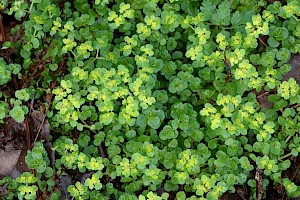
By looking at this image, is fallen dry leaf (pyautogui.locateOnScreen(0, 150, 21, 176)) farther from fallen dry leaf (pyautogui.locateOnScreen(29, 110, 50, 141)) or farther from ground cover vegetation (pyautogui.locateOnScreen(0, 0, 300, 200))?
fallen dry leaf (pyautogui.locateOnScreen(29, 110, 50, 141))

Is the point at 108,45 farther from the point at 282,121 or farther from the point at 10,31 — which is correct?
the point at 282,121

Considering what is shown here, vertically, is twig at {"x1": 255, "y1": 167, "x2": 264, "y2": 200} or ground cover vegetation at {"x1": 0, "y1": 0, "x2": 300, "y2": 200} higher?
ground cover vegetation at {"x1": 0, "y1": 0, "x2": 300, "y2": 200}

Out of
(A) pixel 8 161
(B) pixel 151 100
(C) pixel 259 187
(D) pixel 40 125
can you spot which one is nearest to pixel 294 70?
(C) pixel 259 187

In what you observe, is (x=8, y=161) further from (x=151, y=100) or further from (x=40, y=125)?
(x=151, y=100)

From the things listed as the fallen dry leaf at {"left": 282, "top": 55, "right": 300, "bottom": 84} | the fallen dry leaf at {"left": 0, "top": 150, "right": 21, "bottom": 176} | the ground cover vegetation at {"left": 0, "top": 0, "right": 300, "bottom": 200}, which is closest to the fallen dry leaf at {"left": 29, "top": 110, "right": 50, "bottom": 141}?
the ground cover vegetation at {"left": 0, "top": 0, "right": 300, "bottom": 200}

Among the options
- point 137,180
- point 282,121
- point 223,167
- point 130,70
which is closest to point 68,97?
point 130,70

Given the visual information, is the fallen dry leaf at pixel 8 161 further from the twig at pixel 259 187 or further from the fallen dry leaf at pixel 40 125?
the twig at pixel 259 187

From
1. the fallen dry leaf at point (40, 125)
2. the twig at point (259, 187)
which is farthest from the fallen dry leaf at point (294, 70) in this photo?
the fallen dry leaf at point (40, 125)

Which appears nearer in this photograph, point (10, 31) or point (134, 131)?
point (134, 131)
